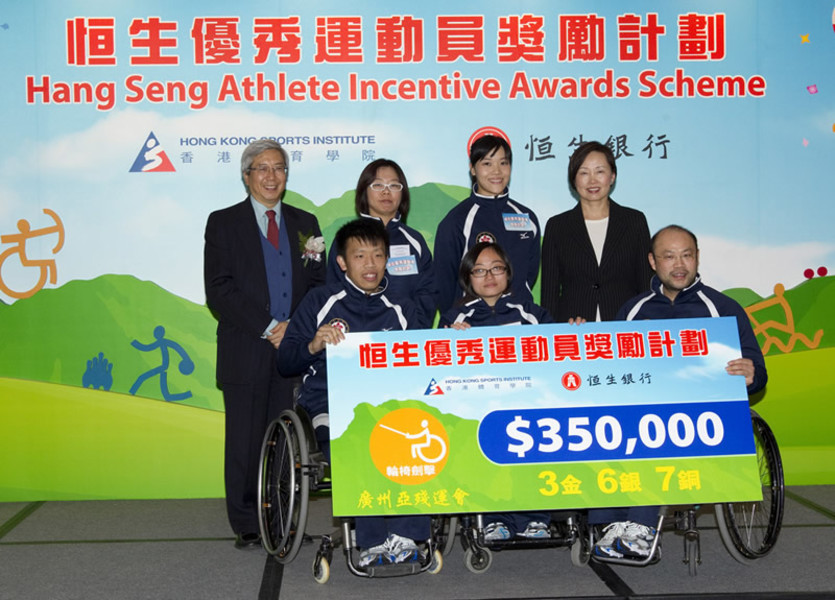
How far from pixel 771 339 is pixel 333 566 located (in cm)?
262

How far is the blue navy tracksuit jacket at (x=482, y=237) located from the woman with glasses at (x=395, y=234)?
8 cm

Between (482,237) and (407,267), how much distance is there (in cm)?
33

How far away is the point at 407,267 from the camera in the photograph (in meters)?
4.03

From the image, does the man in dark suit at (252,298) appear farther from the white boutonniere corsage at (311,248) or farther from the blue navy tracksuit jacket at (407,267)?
the blue navy tracksuit jacket at (407,267)

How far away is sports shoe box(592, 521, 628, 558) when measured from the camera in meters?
3.34

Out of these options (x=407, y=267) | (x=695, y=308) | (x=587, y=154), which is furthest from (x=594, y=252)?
(x=407, y=267)

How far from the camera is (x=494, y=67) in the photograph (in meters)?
4.82

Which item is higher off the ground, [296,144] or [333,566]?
[296,144]

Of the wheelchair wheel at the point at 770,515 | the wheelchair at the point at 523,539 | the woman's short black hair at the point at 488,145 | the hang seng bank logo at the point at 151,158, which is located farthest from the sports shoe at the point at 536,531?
the hang seng bank logo at the point at 151,158

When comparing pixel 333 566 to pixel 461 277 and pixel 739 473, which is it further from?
pixel 739 473

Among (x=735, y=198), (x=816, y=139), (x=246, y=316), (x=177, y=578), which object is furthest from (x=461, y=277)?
(x=816, y=139)

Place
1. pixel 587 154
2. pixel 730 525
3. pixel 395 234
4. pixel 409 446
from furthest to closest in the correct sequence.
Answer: pixel 395 234
pixel 587 154
pixel 730 525
pixel 409 446

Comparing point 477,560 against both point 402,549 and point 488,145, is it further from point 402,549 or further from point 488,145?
point 488,145

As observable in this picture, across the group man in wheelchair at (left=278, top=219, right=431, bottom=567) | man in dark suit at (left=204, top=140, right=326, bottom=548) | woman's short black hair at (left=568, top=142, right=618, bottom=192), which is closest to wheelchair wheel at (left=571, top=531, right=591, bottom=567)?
man in wheelchair at (left=278, top=219, right=431, bottom=567)
